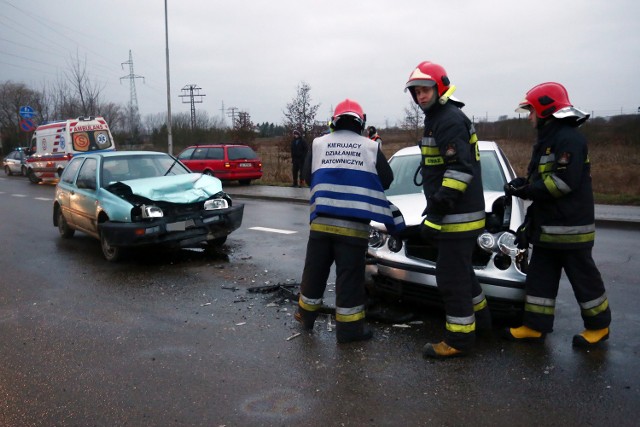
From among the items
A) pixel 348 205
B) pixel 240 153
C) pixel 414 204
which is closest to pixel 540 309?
pixel 414 204

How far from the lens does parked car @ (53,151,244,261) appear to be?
694 cm

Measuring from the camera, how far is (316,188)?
429cm

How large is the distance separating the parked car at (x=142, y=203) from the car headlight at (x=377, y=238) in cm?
313

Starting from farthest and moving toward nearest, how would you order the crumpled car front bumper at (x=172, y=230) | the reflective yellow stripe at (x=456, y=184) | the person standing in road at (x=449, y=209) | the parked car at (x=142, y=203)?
the parked car at (x=142, y=203) → the crumpled car front bumper at (x=172, y=230) → the person standing in road at (x=449, y=209) → the reflective yellow stripe at (x=456, y=184)

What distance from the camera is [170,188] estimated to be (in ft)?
24.4

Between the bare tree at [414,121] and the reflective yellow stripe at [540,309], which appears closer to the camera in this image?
the reflective yellow stripe at [540,309]

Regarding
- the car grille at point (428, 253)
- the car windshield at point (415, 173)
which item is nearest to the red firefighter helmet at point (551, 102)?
the car grille at point (428, 253)

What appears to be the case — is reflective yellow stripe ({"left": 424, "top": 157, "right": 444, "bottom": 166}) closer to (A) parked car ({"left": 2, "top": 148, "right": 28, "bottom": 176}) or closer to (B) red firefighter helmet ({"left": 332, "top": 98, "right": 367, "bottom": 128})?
(B) red firefighter helmet ({"left": 332, "top": 98, "right": 367, "bottom": 128})

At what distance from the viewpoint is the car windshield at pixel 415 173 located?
18.5ft

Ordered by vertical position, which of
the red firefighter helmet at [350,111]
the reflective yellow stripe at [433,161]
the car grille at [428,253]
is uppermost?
the red firefighter helmet at [350,111]

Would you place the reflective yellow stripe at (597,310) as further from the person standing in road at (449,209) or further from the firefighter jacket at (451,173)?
the firefighter jacket at (451,173)

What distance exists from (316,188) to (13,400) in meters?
2.57

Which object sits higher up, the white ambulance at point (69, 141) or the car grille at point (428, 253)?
the white ambulance at point (69, 141)

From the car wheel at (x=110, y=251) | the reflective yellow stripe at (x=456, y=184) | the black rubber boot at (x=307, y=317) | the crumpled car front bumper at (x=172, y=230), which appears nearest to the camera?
the reflective yellow stripe at (x=456, y=184)
